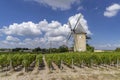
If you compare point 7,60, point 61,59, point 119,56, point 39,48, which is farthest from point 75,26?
point 7,60

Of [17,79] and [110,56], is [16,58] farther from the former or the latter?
[110,56]

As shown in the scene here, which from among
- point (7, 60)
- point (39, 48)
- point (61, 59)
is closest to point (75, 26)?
point (39, 48)

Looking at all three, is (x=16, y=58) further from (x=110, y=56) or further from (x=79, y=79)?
(x=110, y=56)

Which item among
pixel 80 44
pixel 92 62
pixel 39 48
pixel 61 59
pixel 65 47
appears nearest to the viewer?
pixel 61 59

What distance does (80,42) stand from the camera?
199 ft

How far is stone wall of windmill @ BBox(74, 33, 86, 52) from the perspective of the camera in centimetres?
5991

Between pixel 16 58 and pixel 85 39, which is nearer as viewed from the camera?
pixel 16 58

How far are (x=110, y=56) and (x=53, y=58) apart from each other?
345 inches

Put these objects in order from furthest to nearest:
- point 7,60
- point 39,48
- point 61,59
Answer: point 39,48 < point 61,59 < point 7,60

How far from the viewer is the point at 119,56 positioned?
32656 millimetres

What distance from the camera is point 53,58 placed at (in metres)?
28.9

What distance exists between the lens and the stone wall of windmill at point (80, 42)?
59906 millimetres

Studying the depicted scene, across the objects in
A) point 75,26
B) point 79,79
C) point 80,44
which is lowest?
point 79,79

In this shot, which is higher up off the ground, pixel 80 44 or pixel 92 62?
pixel 80 44
